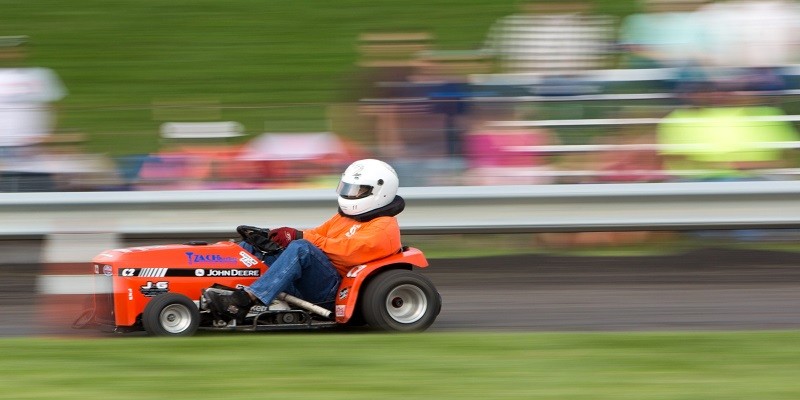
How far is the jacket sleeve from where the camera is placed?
6.77m

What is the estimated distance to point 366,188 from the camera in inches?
269

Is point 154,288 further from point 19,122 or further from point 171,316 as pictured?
point 19,122

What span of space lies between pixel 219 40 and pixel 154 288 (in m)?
6.10

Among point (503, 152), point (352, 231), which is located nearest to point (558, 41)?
point (503, 152)

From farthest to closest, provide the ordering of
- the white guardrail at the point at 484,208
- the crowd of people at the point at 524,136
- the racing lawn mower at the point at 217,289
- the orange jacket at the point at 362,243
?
the crowd of people at the point at 524,136 → the white guardrail at the point at 484,208 → the orange jacket at the point at 362,243 → the racing lawn mower at the point at 217,289

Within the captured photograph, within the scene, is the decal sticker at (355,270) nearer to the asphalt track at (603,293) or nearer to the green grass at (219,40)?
the asphalt track at (603,293)

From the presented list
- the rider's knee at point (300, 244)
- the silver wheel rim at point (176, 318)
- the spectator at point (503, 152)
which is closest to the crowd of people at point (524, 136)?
the spectator at point (503, 152)

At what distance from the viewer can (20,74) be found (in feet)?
31.9

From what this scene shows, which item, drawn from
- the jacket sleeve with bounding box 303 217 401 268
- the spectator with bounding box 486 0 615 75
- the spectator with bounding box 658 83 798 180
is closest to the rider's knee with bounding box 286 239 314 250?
the jacket sleeve with bounding box 303 217 401 268

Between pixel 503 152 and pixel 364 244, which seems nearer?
pixel 364 244

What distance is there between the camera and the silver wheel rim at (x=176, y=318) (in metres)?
6.41

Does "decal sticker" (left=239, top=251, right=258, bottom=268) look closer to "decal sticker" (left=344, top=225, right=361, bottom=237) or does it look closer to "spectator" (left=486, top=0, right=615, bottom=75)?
"decal sticker" (left=344, top=225, right=361, bottom=237)

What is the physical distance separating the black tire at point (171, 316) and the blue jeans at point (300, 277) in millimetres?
327

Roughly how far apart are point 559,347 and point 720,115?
12.8ft
